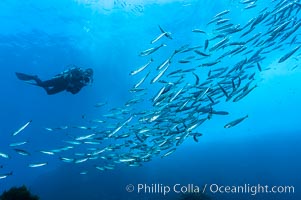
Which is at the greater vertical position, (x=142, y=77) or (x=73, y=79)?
(x=142, y=77)

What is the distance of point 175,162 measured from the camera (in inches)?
1080

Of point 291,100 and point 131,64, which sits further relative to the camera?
point 291,100

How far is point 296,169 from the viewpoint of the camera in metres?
21.9

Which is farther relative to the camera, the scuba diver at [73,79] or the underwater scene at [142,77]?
the scuba diver at [73,79]

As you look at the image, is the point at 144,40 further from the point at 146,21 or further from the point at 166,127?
the point at 166,127

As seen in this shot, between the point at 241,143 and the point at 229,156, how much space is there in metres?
6.46

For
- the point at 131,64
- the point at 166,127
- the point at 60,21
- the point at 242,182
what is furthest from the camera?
the point at 131,64

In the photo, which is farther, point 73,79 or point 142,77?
point 142,77

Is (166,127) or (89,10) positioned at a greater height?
(89,10)

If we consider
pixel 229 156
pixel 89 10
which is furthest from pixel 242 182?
pixel 89 10

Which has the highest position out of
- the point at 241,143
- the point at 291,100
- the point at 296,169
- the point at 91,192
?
the point at 291,100

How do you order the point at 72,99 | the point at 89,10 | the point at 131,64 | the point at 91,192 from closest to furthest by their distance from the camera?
the point at 91,192
the point at 89,10
the point at 131,64
the point at 72,99

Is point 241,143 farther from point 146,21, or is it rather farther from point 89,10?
point 89,10

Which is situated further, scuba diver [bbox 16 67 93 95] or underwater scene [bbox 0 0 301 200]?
scuba diver [bbox 16 67 93 95]
